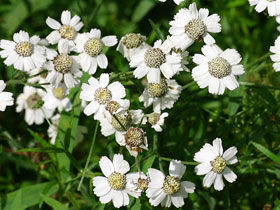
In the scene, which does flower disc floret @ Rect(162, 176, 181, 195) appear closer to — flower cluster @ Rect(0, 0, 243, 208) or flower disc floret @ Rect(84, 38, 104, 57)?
flower cluster @ Rect(0, 0, 243, 208)

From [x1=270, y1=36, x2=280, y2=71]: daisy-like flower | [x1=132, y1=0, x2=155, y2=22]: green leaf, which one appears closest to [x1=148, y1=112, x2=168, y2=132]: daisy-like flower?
[x1=270, y1=36, x2=280, y2=71]: daisy-like flower

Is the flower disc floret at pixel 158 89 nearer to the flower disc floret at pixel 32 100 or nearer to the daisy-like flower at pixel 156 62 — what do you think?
the daisy-like flower at pixel 156 62

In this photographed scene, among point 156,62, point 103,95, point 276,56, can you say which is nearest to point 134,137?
point 103,95

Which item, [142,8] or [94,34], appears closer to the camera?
[94,34]

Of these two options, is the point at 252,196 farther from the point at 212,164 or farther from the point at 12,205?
the point at 12,205

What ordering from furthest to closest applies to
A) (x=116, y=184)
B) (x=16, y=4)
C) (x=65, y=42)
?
1. (x=16, y=4)
2. (x=65, y=42)
3. (x=116, y=184)

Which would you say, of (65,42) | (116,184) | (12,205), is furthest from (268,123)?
(12,205)

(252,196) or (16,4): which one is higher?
(16,4)

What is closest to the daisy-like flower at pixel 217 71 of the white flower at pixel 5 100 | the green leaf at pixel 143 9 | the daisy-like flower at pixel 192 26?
the daisy-like flower at pixel 192 26
